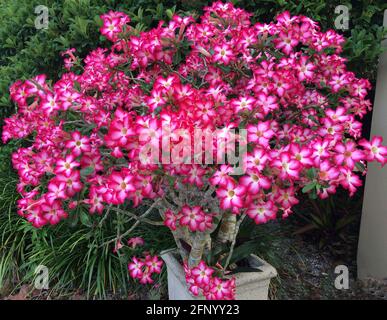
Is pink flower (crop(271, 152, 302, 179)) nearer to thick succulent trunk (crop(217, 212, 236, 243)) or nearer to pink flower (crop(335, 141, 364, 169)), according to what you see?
pink flower (crop(335, 141, 364, 169))

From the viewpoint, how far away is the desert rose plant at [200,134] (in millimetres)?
1193

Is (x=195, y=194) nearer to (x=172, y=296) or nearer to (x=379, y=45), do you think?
(x=172, y=296)

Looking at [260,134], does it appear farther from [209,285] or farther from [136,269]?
[136,269]

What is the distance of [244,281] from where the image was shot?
1695 mm

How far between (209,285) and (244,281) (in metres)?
0.25

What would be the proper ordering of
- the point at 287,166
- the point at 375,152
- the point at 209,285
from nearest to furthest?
the point at 287,166, the point at 375,152, the point at 209,285

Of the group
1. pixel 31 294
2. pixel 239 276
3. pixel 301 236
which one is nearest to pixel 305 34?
pixel 239 276

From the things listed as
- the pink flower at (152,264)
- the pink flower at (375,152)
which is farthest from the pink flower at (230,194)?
the pink flower at (152,264)

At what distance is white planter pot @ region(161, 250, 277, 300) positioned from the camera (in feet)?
5.60

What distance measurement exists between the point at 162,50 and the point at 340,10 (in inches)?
42.9

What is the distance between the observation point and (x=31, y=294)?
2277mm

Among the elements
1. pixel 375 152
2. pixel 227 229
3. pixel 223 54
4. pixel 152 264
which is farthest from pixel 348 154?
pixel 152 264

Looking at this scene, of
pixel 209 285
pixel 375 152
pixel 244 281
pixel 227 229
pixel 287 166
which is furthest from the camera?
pixel 227 229

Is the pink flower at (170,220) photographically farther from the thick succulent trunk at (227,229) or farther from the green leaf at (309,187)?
the green leaf at (309,187)
